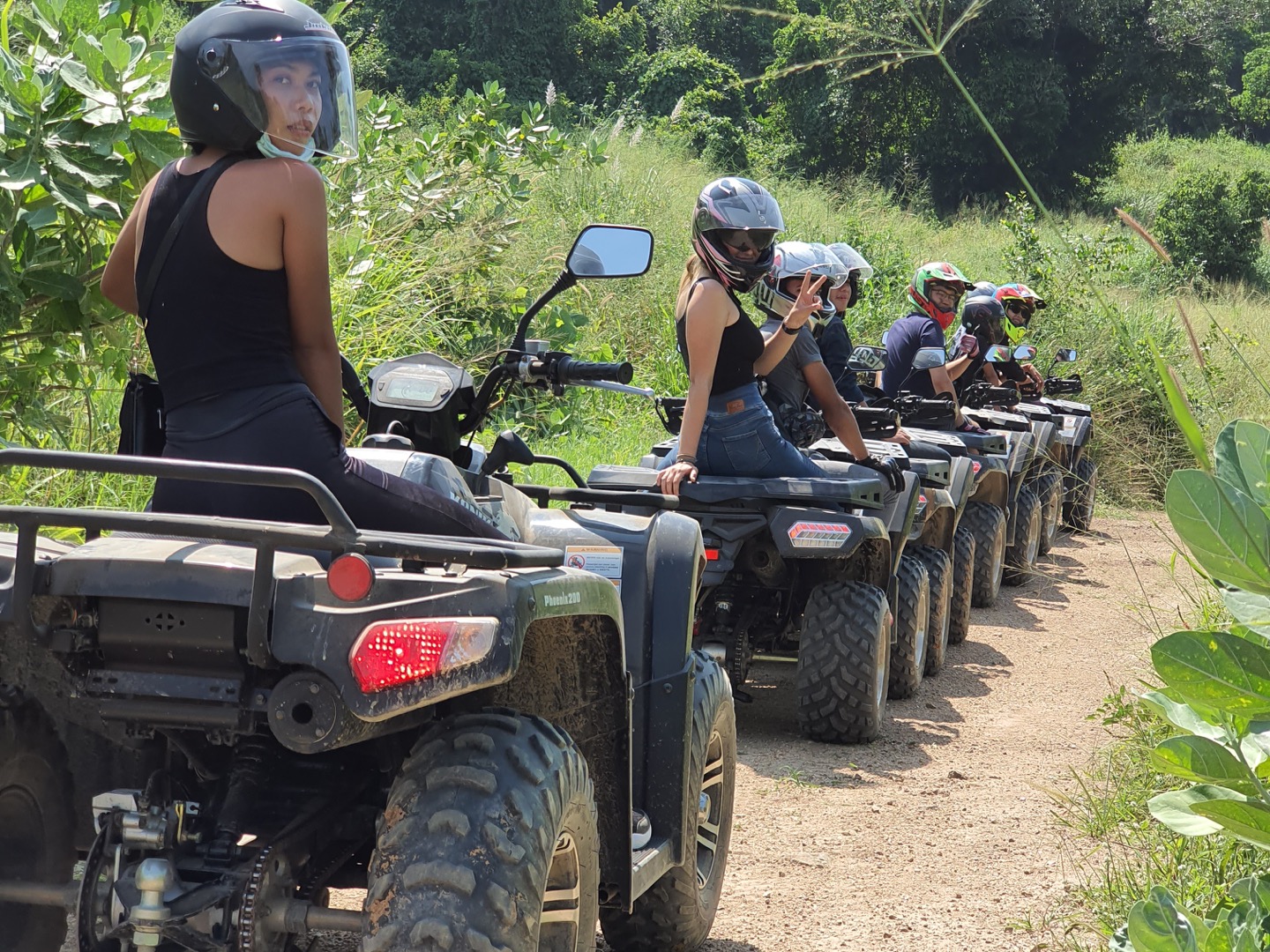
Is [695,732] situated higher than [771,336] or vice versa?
[771,336]

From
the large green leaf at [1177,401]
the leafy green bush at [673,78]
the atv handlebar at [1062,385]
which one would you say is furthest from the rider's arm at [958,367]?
the leafy green bush at [673,78]

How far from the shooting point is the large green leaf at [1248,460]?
2.38 m

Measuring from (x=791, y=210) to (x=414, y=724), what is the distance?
743 inches

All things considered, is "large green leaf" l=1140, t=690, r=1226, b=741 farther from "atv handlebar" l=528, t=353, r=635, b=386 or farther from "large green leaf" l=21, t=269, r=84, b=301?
"large green leaf" l=21, t=269, r=84, b=301

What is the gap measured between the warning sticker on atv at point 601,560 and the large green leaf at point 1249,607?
4.46 feet

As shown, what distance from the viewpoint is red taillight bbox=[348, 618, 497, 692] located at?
214 cm

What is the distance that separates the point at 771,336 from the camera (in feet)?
22.2

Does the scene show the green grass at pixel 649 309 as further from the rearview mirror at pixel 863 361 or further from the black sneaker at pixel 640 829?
the black sneaker at pixel 640 829

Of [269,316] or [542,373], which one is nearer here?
[269,316]

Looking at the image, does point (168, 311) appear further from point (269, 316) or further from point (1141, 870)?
point (1141, 870)

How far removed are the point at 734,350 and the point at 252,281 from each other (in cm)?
381

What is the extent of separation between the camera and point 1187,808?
2.61 metres

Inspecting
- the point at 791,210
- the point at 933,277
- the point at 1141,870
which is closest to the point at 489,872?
the point at 1141,870

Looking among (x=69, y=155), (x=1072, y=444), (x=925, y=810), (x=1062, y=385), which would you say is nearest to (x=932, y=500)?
(x=925, y=810)
